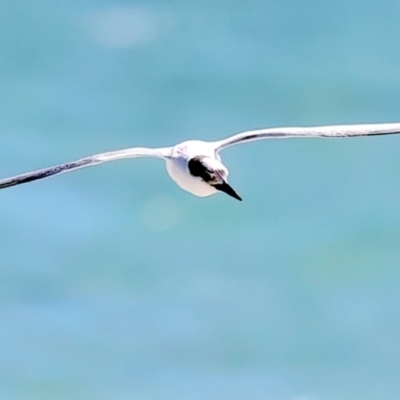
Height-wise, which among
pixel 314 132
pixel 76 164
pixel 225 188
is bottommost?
pixel 225 188

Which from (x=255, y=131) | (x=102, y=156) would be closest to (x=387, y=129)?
(x=255, y=131)

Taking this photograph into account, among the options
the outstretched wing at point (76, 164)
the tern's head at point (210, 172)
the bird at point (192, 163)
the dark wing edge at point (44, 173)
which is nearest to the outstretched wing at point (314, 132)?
the bird at point (192, 163)

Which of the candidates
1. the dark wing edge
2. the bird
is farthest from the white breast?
the dark wing edge

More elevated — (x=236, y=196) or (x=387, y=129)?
(x=387, y=129)

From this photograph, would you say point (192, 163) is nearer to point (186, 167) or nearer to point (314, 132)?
point (186, 167)

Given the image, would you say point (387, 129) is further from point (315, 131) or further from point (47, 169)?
point (47, 169)

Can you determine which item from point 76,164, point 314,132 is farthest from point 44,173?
point 314,132
